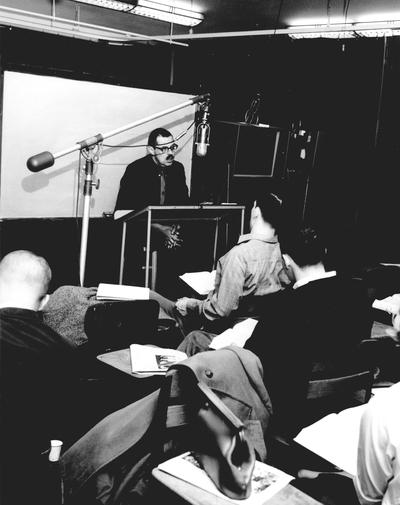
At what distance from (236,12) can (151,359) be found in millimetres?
6437

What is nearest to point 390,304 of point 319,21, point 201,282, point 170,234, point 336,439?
point 201,282

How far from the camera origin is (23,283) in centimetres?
197

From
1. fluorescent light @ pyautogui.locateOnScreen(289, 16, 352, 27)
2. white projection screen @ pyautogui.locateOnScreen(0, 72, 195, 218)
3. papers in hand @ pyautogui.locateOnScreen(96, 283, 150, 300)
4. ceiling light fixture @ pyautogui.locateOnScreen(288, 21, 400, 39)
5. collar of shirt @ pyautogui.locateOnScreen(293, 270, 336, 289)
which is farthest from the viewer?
fluorescent light @ pyautogui.locateOnScreen(289, 16, 352, 27)

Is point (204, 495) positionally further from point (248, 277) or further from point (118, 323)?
point (248, 277)

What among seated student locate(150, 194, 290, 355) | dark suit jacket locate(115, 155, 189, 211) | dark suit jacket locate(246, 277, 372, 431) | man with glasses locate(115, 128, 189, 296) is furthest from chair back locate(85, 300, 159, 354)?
dark suit jacket locate(115, 155, 189, 211)

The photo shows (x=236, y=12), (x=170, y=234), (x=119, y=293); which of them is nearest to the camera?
(x=119, y=293)

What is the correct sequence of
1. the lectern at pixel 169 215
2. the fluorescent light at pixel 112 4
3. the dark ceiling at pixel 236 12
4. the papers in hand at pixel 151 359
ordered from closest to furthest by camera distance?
the papers in hand at pixel 151 359, the lectern at pixel 169 215, the fluorescent light at pixel 112 4, the dark ceiling at pixel 236 12

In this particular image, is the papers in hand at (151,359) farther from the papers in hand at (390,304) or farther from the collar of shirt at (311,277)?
the papers in hand at (390,304)

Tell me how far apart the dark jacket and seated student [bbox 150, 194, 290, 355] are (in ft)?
4.14

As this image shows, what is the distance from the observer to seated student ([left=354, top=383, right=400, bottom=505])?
1.50m

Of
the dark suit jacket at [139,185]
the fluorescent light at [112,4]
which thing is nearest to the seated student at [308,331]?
the dark suit jacket at [139,185]

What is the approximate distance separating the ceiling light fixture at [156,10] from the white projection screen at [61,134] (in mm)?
1928

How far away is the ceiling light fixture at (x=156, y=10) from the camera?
6.56 m

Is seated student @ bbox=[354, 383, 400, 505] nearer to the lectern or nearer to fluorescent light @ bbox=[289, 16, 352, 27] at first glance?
the lectern
